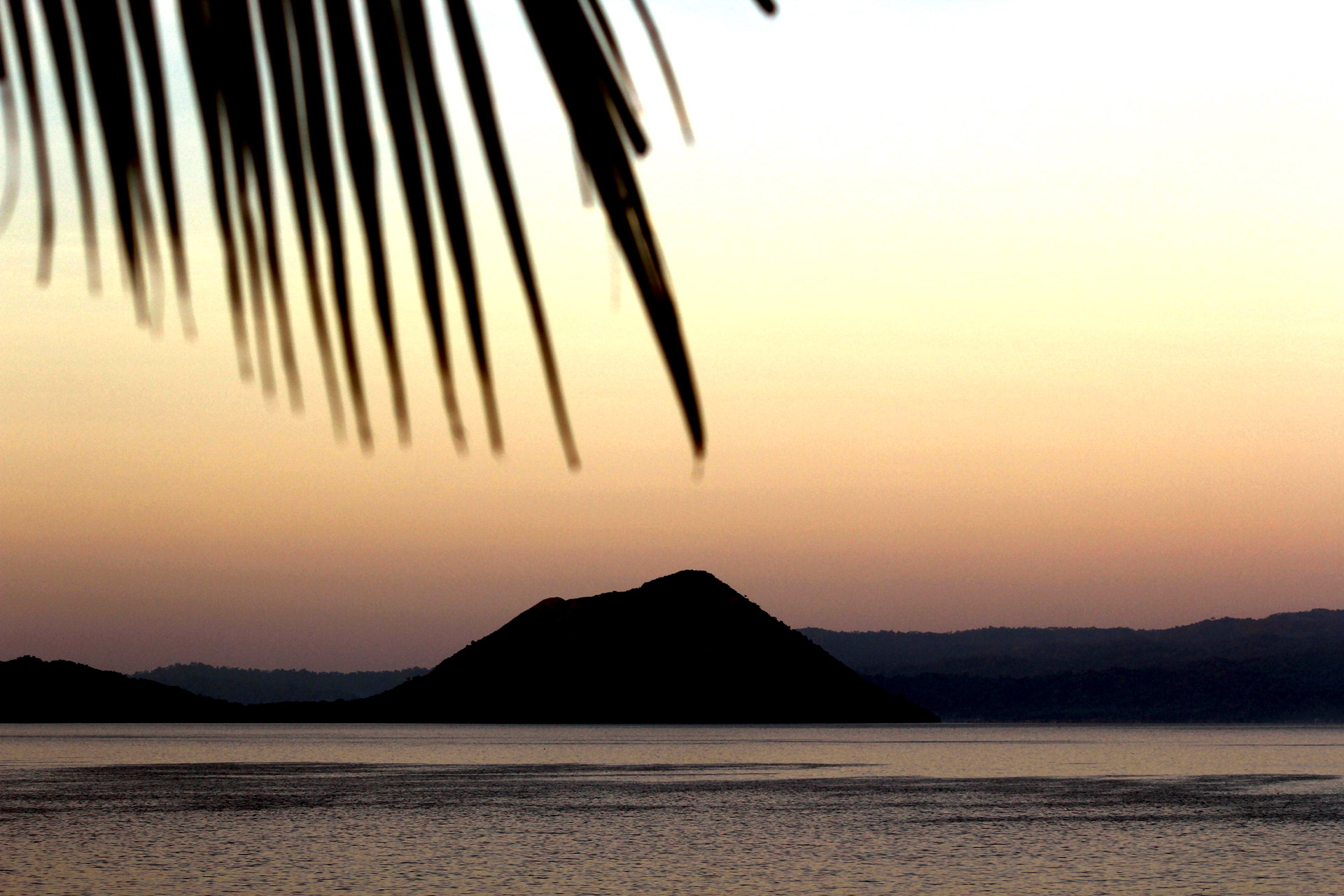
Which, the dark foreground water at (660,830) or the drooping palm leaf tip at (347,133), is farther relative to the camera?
the dark foreground water at (660,830)

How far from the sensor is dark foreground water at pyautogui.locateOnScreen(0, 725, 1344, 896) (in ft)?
158

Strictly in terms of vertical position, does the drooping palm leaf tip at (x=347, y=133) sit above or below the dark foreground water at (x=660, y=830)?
above

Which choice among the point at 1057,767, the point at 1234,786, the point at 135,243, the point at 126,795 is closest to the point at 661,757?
the point at 1057,767

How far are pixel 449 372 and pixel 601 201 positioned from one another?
171 mm

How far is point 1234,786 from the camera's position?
96.9 meters

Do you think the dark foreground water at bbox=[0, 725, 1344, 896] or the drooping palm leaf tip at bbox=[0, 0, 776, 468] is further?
the dark foreground water at bbox=[0, 725, 1344, 896]

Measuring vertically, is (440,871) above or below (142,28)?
below

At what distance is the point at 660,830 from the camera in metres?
63.4

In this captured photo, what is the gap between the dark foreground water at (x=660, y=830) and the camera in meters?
48.1

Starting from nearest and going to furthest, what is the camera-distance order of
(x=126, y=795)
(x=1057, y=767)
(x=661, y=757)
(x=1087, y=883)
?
(x=1087, y=883), (x=126, y=795), (x=1057, y=767), (x=661, y=757)

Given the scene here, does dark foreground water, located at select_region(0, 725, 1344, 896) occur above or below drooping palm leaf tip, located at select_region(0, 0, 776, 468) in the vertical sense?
below

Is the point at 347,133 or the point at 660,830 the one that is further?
the point at 660,830

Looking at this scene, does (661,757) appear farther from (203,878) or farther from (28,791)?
(203,878)

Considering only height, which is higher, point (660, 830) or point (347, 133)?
point (347, 133)
